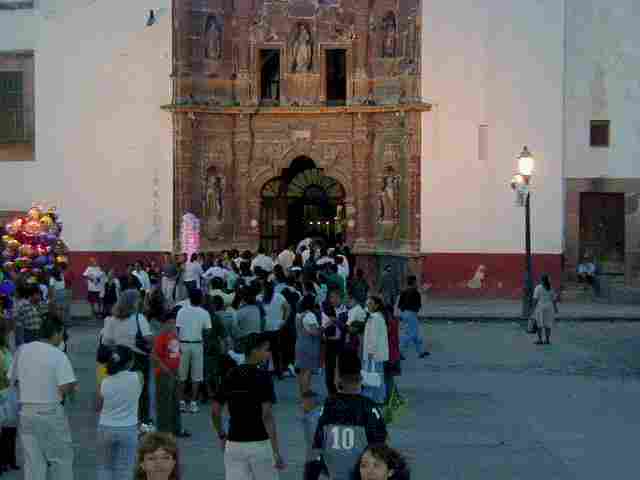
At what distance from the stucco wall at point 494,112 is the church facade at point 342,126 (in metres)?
0.04

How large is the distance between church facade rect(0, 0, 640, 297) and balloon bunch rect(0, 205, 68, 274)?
9.23 metres

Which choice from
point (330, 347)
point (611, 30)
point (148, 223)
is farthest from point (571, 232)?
point (330, 347)

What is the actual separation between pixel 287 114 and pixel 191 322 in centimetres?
2087

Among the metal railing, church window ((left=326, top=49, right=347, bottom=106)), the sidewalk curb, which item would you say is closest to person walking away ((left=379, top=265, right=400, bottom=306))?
the sidewalk curb

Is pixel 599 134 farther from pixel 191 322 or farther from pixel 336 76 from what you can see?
pixel 191 322

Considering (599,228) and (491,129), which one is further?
(599,228)

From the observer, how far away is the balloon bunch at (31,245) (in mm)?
25203

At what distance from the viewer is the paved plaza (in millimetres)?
14117

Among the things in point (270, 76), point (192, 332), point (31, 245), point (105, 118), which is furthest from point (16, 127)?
point (192, 332)

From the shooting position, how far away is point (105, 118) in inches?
1407

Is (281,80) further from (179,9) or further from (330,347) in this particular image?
(330,347)

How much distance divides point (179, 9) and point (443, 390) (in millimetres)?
18542

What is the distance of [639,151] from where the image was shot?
3512 centimetres

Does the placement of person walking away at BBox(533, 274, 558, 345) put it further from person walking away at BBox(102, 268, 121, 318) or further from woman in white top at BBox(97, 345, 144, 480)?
woman in white top at BBox(97, 345, 144, 480)
